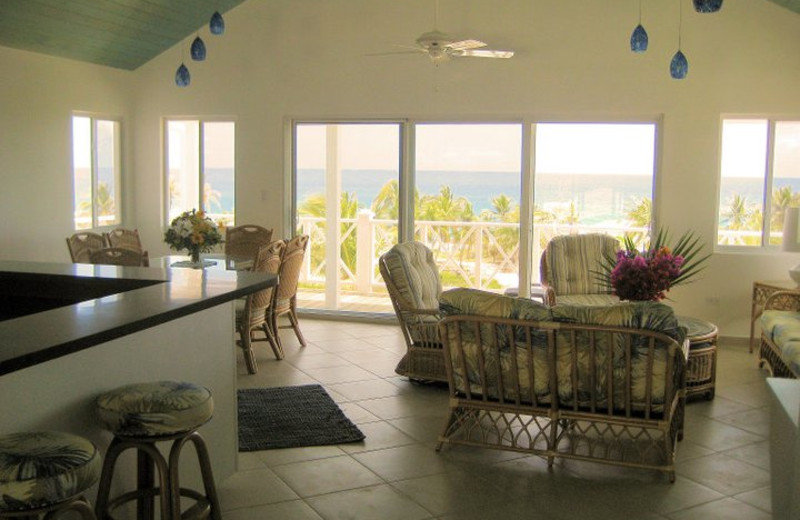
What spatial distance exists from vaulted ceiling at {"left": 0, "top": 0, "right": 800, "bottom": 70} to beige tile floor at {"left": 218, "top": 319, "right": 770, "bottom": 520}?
13.5 ft

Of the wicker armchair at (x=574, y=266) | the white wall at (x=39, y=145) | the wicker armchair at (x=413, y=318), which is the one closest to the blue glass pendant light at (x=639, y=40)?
the wicker armchair at (x=574, y=266)

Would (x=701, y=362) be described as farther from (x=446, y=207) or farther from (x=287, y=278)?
(x=446, y=207)

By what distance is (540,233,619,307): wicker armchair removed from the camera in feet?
23.4

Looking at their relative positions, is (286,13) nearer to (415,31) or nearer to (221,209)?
(415,31)

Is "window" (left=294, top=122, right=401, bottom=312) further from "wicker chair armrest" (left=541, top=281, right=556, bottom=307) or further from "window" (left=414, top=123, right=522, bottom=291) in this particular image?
"wicker chair armrest" (left=541, top=281, right=556, bottom=307)

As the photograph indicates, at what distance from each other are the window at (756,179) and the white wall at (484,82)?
23 centimetres

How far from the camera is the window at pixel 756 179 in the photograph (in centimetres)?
740

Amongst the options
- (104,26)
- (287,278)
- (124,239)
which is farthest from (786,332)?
(104,26)

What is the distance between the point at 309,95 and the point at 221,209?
1587 mm

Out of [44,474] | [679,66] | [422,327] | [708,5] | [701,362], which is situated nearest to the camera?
[44,474]

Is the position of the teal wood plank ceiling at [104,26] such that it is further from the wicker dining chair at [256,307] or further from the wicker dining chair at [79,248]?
the wicker dining chair at [256,307]

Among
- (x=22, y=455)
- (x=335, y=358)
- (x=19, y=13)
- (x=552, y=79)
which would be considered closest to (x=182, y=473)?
(x=22, y=455)

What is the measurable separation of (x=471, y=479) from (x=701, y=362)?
212cm

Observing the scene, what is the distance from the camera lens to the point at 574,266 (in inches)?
282
